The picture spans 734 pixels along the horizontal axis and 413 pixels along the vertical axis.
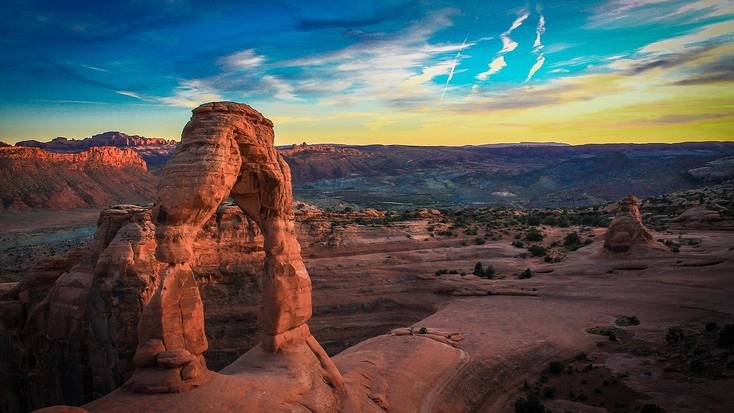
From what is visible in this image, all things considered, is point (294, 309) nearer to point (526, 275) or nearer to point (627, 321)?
point (627, 321)

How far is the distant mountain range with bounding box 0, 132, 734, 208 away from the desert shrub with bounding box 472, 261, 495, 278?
5414 cm

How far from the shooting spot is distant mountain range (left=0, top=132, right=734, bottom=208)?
9469 centimetres

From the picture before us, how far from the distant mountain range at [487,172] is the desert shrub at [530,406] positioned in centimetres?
6844

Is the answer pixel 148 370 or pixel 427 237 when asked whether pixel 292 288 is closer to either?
pixel 148 370

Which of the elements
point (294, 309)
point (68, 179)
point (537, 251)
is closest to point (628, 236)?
point (537, 251)

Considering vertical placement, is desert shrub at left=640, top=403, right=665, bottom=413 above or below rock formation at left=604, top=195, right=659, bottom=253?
below

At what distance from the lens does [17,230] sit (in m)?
65.2

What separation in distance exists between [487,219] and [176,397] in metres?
35.8

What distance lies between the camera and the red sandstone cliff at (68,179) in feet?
282

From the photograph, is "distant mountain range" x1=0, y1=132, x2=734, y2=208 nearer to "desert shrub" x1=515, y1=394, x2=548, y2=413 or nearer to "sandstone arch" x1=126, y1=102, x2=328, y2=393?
"desert shrub" x1=515, y1=394, x2=548, y2=413

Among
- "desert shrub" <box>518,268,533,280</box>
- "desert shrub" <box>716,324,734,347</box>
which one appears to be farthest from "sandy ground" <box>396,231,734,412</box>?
"desert shrub" <box>716,324,734,347</box>

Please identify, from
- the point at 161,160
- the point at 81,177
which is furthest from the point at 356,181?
the point at 161,160

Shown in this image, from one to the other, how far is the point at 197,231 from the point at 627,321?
1676 cm

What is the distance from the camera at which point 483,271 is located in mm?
27234
